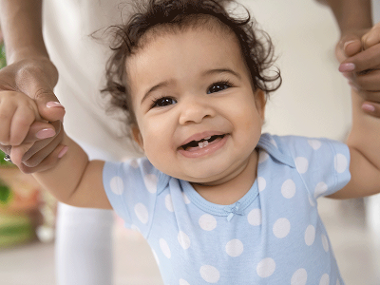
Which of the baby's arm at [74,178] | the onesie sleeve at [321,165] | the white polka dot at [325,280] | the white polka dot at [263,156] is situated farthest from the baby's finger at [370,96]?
the baby's arm at [74,178]

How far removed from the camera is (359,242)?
1.32m

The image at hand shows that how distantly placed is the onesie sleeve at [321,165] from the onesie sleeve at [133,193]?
275mm

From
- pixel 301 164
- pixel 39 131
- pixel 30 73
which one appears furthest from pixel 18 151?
pixel 301 164

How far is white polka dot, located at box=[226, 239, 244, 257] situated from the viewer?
0.60 meters

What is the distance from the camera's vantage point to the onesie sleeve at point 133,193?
68 centimetres

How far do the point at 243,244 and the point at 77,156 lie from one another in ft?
1.15

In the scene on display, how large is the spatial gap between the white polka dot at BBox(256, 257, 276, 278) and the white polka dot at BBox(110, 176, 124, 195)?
290mm

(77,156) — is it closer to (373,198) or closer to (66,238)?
(66,238)

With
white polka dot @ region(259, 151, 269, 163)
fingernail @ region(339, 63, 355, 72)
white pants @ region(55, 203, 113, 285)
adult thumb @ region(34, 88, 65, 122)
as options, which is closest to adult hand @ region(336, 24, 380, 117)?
fingernail @ region(339, 63, 355, 72)

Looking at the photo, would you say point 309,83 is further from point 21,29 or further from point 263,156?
point 21,29

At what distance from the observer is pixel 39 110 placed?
0.51 meters

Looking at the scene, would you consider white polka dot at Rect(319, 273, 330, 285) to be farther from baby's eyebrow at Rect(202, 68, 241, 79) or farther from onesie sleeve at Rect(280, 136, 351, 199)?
baby's eyebrow at Rect(202, 68, 241, 79)

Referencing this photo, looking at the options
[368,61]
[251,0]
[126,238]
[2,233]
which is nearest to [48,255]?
[2,233]

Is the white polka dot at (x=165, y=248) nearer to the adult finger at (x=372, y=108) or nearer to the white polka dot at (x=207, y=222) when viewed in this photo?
the white polka dot at (x=207, y=222)
